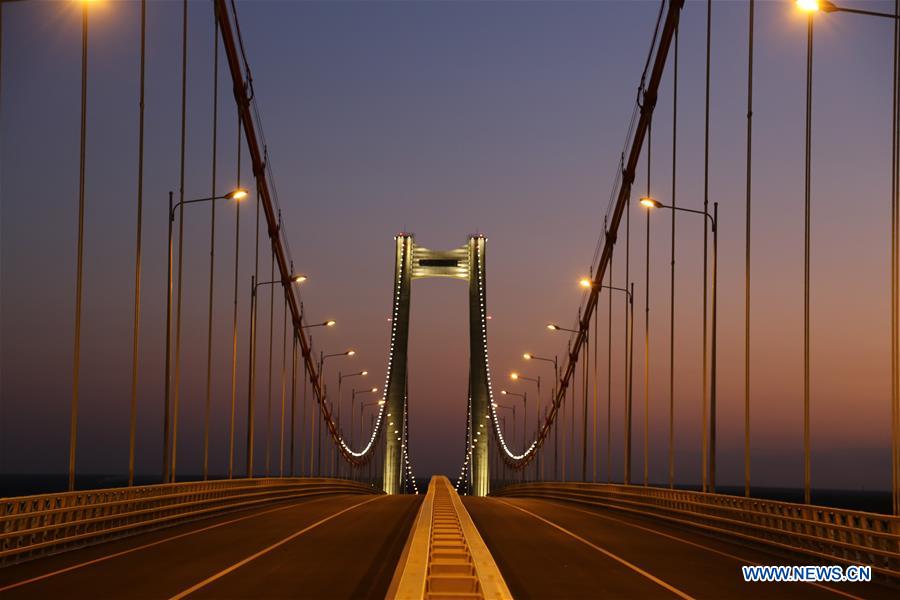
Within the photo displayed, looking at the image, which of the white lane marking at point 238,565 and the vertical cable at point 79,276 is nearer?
the white lane marking at point 238,565

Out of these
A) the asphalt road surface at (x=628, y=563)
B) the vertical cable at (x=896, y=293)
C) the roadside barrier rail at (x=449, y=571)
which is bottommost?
the asphalt road surface at (x=628, y=563)

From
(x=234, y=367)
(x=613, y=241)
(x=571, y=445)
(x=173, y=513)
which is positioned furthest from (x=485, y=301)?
(x=173, y=513)

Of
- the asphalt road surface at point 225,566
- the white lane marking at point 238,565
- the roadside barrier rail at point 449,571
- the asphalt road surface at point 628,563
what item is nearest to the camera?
the roadside barrier rail at point 449,571

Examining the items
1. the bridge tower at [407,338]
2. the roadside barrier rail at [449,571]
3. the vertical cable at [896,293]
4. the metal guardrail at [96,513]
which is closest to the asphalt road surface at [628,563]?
the roadside barrier rail at [449,571]

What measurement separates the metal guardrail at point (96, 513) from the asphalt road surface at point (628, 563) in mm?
7667

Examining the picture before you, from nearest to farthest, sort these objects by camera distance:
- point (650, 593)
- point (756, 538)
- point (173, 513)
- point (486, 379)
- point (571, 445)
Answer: point (650, 593)
point (756, 538)
point (173, 513)
point (571, 445)
point (486, 379)

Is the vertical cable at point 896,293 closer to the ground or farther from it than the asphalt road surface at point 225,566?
farther from it

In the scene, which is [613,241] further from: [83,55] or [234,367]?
[83,55]

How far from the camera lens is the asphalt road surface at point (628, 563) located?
18016mm

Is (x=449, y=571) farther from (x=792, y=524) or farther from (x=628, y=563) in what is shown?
(x=792, y=524)

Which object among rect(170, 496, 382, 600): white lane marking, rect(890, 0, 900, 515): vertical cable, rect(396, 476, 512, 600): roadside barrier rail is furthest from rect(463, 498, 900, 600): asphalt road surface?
rect(170, 496, 382, 600): white lane marking

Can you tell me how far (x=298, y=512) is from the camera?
42.3 metres

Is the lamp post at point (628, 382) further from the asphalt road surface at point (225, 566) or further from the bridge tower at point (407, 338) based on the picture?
the bridge tower at point (407, 338)

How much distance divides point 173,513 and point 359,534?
5.87 m
